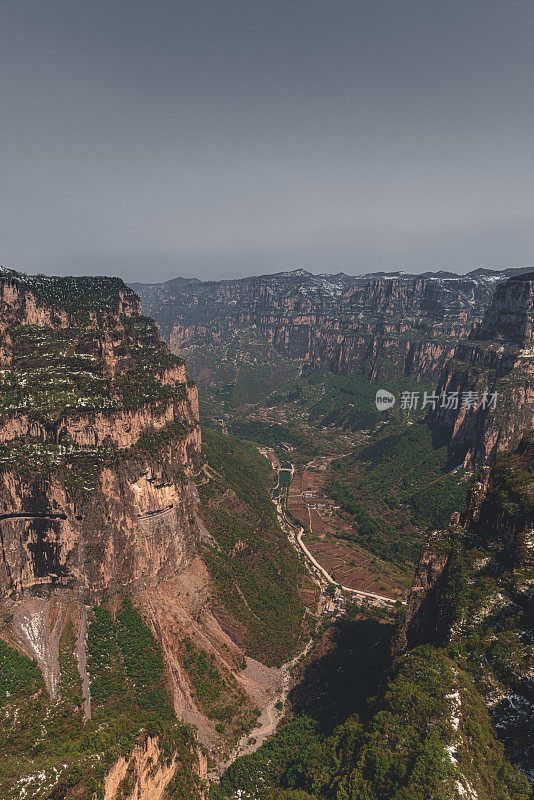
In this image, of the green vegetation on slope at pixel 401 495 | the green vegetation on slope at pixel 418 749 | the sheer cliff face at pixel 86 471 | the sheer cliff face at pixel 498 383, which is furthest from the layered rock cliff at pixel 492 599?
the sheer cliff face at pixel 498 383

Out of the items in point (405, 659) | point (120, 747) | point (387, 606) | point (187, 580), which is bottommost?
point (387, 606)

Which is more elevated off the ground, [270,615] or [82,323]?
[82,323]

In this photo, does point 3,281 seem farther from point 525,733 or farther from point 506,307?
point 506,307

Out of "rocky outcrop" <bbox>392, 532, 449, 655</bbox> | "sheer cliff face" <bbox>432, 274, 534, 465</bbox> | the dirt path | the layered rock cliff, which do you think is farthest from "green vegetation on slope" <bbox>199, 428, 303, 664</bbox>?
"sheer cliff face" <bbox>432, 274, 534, 465</bbox>

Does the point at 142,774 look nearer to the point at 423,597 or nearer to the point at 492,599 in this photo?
the point at 423,597

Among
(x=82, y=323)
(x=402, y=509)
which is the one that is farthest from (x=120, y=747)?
(x=402, y=509)

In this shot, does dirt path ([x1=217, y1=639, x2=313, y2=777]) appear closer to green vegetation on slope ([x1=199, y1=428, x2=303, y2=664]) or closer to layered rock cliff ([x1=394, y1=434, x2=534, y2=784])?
green vegetation on slope ([x1=199, y1=428, x2=303, y2=664])
